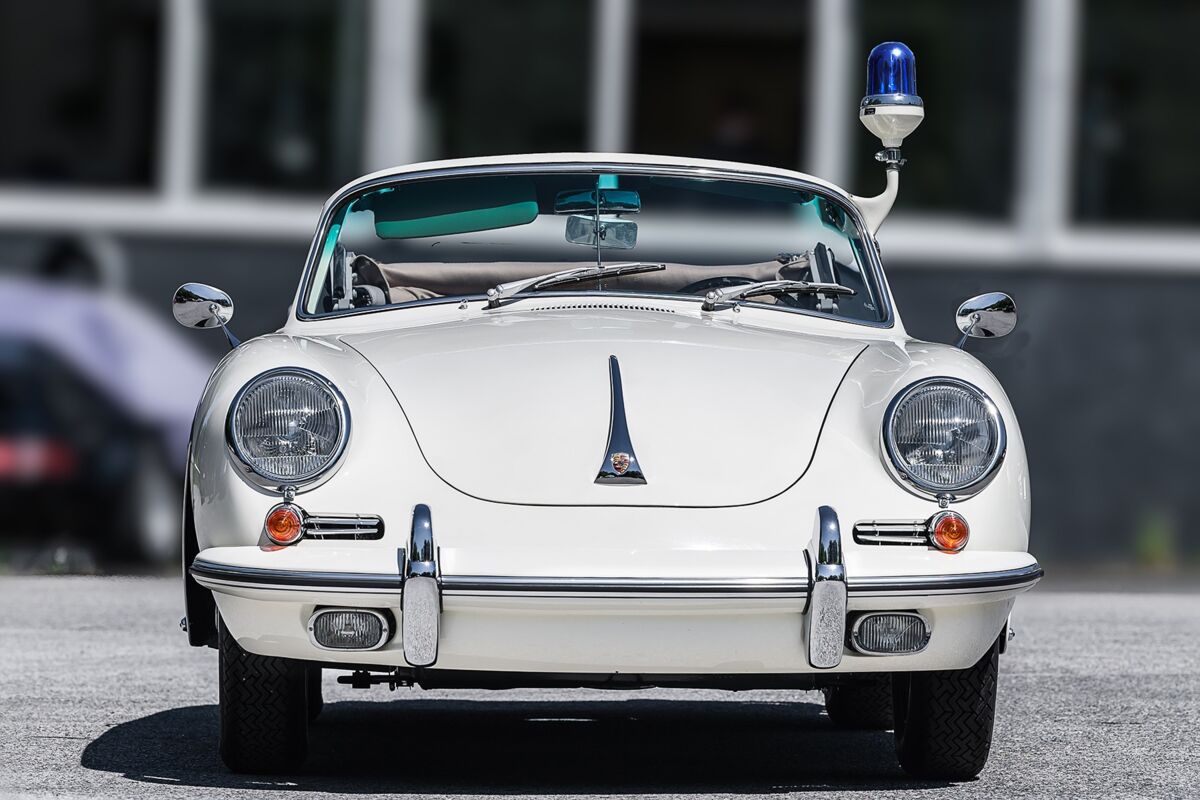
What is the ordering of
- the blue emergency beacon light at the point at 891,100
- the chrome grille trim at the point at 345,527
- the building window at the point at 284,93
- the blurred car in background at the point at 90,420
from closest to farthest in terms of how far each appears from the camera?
the chrome grille trim at the point at 345,527
the blue emergency beacon light at the point at 891,100
the blurred car in background at the point at 90,420
the building window at the point at 284,93

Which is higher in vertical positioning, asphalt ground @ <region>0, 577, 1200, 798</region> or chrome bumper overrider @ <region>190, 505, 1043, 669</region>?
chrome bumper overrider @ <region>190, 505, 1043, 669</region>

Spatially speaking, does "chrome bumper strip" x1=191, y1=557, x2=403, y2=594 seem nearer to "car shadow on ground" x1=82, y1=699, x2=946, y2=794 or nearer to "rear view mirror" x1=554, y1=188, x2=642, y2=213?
"car shadow on ground" x1=82, y1=699, x2=946, y2=794

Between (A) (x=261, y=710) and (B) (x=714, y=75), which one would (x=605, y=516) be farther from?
(B) (x=714, y=75)

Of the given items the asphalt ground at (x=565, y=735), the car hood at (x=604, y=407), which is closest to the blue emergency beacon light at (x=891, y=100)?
the car hood at (x=604, y=407)

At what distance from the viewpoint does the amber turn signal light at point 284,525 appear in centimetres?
444

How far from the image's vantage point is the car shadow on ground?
481 centimetres

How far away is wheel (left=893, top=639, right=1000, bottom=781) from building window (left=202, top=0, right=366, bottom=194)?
25.1 feet

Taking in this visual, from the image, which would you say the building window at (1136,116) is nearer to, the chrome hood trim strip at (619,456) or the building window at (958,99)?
the building window at (958,99)

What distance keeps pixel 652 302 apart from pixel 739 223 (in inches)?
111

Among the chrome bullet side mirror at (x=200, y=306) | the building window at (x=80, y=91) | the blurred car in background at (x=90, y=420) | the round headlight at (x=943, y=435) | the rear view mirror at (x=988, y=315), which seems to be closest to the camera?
the round headlight at (x=943, y=435)

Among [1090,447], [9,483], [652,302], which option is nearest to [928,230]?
[1090,447]

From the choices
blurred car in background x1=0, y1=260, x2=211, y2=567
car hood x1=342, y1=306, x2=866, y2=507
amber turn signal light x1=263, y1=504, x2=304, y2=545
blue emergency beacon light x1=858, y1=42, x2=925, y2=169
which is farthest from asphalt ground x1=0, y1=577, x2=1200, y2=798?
blurred car in background x1=0, y1=260, x2=211, y2=567

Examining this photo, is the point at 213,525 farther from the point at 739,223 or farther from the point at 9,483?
the point at 9,483

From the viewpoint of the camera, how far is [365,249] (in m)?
6.16
